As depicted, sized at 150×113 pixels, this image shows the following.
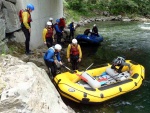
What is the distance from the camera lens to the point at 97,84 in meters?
7.17

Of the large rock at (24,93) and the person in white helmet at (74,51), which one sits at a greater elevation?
the large rock at (24,93)

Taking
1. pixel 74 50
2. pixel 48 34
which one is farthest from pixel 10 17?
pixel 74 50

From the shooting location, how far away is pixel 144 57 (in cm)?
1222

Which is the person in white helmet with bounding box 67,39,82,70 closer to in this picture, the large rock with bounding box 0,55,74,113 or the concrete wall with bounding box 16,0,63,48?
the concrete wall with bounding box 16,0,63,48

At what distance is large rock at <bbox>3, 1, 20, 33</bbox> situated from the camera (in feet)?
29.9

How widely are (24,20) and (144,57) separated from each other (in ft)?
22.7

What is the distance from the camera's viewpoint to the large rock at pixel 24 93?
4219mm

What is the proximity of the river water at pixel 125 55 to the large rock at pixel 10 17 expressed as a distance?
134 inches

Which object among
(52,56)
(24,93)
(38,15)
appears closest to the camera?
(24,93)

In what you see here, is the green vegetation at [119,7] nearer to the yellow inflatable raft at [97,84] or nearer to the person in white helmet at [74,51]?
the person in white helmet at [74,51]

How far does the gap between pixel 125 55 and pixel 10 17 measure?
6.51 metres

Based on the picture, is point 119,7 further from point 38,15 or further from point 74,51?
point 74,51

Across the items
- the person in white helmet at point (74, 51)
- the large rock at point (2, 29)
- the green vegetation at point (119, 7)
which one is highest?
the large rock at point (2, 29)

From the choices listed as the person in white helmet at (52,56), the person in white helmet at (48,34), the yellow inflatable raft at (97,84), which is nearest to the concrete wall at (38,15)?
the person in white helmet at (48,34)
